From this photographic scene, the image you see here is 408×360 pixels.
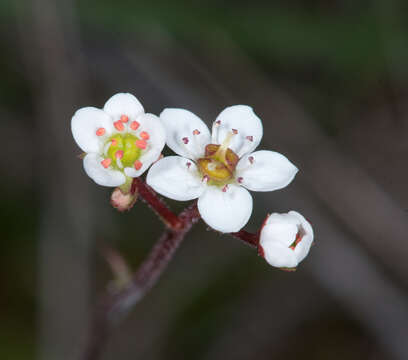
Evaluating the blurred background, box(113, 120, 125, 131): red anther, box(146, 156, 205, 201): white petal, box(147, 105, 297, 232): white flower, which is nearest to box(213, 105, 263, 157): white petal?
box(147, 105, 297, 232): white flower

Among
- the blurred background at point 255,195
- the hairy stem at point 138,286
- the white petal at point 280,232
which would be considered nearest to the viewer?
the white petal at point 280,232

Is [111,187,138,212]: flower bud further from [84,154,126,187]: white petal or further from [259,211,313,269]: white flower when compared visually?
[259,211,313,269]: white flower

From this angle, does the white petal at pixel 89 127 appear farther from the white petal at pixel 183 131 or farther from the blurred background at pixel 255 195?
the blurred background at pixel 255 195

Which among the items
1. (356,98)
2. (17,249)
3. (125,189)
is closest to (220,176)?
(125,189)

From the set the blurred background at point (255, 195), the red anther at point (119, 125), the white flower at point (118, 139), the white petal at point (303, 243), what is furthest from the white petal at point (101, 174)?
the blurred background at point (255, 195)

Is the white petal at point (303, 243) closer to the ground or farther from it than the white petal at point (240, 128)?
closer to the ground

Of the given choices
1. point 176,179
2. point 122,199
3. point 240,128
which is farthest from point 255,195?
point 122,199

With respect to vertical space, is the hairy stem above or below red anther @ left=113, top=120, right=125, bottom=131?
below
